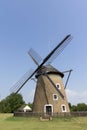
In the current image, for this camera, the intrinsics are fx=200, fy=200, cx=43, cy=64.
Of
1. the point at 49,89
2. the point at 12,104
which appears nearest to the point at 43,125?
the point at 49,89

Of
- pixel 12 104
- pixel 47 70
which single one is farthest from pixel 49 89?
pixel 12 104

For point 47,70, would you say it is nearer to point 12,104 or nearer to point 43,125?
point 43,125

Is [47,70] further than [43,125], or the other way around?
[47,70]

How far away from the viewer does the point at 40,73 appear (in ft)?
96.1

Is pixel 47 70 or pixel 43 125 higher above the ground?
pixel 47 70

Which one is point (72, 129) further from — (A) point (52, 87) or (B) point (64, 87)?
(B) point (64, 87)

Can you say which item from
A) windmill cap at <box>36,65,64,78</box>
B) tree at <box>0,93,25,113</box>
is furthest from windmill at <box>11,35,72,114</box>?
tree at <box>0,93,25,113</box>

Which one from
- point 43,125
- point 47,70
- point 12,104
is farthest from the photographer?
point 12,104

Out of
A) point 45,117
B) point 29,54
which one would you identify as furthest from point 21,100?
point 45,117

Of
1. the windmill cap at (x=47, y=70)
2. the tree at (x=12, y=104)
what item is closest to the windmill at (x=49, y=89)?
the windmill cap at (x=47, y=70)

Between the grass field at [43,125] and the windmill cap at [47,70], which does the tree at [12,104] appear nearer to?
the windmill cap at [47,70]

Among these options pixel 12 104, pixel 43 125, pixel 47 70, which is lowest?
pixel 43 125

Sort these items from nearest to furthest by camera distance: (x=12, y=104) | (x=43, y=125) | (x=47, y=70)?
(x=43, y=125) < (x=47, y=70) < (x=12, y=104)

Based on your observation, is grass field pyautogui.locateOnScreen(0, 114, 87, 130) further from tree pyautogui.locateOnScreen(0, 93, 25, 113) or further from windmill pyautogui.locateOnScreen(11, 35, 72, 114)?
tree pyautogui.locateOnScreen(0, 93, 25, 113)
